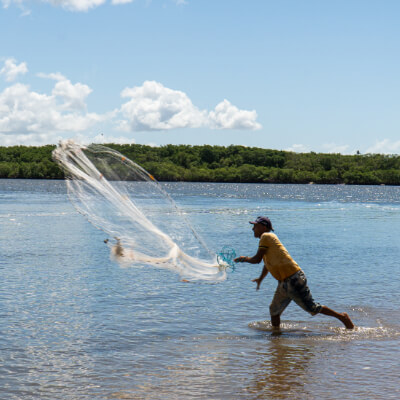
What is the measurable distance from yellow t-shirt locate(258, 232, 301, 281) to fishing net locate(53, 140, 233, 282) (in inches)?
36.1

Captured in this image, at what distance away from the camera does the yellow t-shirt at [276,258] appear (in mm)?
9062

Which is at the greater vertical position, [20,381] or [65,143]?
[65,143]

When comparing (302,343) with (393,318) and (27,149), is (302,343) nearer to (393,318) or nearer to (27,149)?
(393,318)

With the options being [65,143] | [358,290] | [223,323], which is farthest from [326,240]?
[65,143]

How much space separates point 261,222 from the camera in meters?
9.11

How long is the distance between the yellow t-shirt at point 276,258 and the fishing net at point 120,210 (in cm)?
92

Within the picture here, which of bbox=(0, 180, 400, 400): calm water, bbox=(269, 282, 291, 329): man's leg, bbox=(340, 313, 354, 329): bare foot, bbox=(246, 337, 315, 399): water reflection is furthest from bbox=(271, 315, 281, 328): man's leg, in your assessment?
bbox=(340, 313, 354, 329): bare foot

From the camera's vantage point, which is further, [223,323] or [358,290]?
[358,290]

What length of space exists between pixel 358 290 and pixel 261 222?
687cm

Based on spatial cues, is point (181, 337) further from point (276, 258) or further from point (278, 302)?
point (276, 258)

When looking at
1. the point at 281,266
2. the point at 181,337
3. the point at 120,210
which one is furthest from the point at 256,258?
the point at 120,210

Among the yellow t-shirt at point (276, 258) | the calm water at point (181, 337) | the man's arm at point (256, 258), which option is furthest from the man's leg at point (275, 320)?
the man's arm at point (256, 258)

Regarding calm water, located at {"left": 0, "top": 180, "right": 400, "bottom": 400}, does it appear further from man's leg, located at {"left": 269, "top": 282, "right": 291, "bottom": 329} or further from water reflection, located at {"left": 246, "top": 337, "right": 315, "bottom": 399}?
man's leg, located at {"left": 269, "top": 282, "right": 291, "bottom": 329}

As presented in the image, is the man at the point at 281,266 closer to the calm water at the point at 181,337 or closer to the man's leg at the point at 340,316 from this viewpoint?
the man's leg at the point at 340,316
